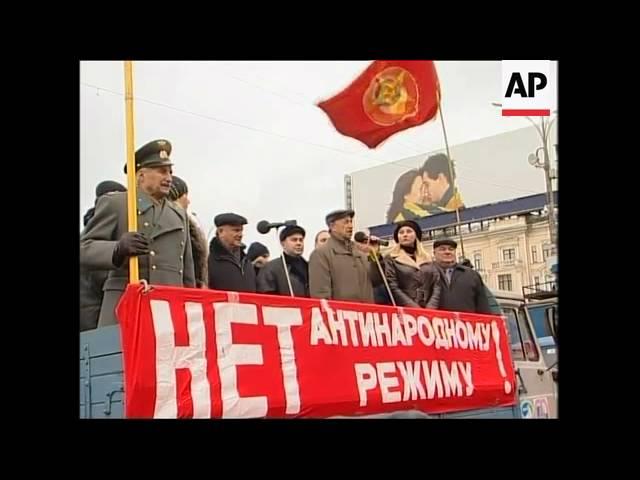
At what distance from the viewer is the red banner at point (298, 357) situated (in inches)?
162

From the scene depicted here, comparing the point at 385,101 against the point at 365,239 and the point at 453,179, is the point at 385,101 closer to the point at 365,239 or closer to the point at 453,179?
the point at 453,179

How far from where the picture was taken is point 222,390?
430 centimetres

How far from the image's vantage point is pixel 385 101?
4.96 m

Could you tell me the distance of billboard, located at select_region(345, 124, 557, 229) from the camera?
4.92m

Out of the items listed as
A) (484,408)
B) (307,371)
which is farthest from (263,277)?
(484,408)

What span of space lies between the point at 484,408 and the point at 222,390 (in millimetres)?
1634

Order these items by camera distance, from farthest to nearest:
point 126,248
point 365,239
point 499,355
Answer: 1. point 499,355
2. point 365,239
3. point 126,248

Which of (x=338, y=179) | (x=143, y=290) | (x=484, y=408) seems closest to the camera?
(x=143, y=290)

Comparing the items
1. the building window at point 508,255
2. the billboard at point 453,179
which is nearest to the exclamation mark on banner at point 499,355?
the building window at point 508,255

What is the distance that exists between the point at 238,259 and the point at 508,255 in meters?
1.56

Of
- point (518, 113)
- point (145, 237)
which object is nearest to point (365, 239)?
point (518, 113)

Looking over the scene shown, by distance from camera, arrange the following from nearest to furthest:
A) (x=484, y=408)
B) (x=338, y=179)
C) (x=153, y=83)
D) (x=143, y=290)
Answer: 1. (x=143, y=290)
2. (x=153, y=83)
3. (x=338, y=179)
4. (x=484, y=408)

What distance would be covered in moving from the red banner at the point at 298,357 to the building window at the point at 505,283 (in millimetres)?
183

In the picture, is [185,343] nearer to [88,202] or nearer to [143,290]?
[143,290]
